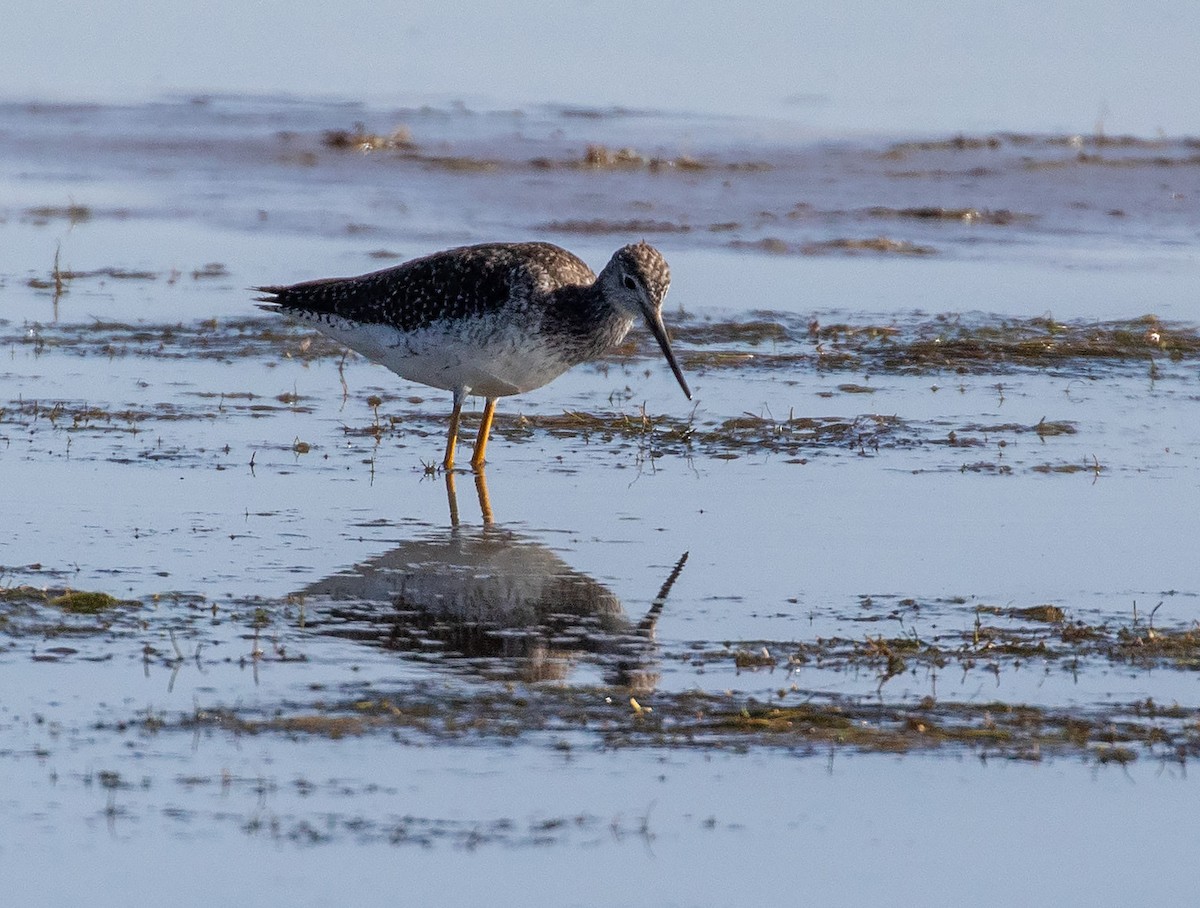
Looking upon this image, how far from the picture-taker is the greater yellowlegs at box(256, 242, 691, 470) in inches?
417

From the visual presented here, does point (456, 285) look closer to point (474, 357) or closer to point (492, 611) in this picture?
point (474, 357)

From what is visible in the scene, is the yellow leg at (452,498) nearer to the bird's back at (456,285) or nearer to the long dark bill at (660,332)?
the bird's back at (456,285)

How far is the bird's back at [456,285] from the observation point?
10664 millimetres

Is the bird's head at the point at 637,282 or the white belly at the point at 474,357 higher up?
the bird's head at the point at 637,282

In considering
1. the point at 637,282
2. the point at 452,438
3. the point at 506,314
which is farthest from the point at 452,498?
the point at 637,282

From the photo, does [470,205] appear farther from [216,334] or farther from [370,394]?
[370,394]

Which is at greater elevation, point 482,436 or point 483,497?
point 482,436

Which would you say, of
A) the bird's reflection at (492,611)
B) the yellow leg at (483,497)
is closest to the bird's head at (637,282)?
the yellow leg at (483,497)

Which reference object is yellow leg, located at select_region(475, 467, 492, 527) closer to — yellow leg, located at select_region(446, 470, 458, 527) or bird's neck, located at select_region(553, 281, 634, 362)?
yellow leg, located at select_region(446, 470, 458, 527)

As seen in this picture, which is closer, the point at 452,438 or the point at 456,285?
the point at 456,285

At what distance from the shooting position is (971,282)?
1727 centimetres

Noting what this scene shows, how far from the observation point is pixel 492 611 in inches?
317

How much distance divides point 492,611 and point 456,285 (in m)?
3.13

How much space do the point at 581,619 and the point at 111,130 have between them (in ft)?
62.8
